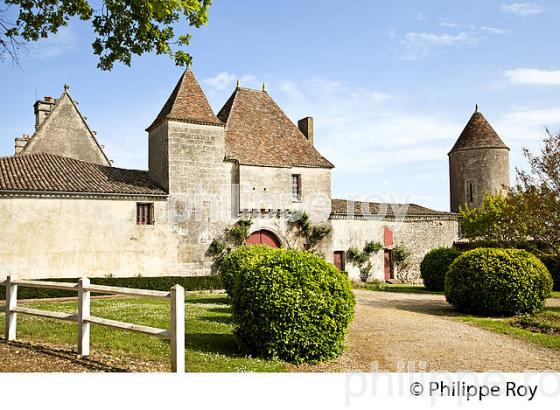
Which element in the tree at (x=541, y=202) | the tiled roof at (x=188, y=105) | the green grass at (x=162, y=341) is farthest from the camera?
the tiled roof at (x=188, y=105)

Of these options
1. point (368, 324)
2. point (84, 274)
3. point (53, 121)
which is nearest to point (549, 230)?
point (368, 324)

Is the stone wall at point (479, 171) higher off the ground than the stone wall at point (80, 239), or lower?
higher

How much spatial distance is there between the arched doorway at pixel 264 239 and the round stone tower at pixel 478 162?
15.2 meters

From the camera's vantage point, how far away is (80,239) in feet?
62.7

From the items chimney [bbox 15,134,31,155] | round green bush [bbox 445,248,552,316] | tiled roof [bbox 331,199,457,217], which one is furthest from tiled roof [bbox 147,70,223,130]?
round green bush [bbox 445,248,552,316]

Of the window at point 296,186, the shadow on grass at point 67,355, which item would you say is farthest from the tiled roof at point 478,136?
the shadow on grass at point 67,355

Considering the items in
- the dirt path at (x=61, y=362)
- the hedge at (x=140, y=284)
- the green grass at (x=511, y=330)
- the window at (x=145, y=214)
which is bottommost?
the green grass at (x=511, y=330)

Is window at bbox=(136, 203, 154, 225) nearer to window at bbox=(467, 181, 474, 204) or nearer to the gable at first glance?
the gable

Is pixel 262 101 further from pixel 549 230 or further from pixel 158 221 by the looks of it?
pixel 549 230

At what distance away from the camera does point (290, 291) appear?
24.7 ft

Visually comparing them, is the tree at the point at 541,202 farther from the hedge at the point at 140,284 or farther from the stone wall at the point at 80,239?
the stone wall at the point at 80,239

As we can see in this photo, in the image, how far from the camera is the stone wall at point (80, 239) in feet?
58.9

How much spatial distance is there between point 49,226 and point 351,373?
15299 millimetres

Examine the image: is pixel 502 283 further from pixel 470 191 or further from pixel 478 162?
pixel 470 191
